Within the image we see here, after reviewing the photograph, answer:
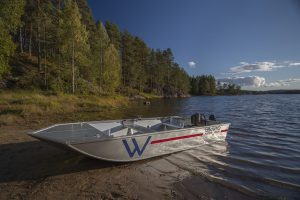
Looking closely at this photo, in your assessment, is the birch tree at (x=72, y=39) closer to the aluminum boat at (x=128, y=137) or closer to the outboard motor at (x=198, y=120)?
the aluminum boat at (x=128, y=137)

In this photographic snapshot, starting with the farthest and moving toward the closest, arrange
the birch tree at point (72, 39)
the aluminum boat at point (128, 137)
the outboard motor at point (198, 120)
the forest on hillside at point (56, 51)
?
the birch tree at point (72, 39)
the forest on hillside at point (56, 51)
the outboard motor at point (198, 120)
the aluminum boat at point (128, 137)

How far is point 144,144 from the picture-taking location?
22.9 ft

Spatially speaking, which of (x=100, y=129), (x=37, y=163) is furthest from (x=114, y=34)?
(x=37, y=163)

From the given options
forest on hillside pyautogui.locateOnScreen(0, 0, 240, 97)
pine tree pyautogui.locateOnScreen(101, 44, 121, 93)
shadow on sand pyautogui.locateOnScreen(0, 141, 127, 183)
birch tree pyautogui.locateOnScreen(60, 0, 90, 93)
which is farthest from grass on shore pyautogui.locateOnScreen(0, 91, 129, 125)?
pine tree pyautogui.locateOnScreen(101, 44, 121, 93)

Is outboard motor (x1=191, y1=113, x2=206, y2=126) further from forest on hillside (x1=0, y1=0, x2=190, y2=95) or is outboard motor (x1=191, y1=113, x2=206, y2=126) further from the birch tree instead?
the birch tree

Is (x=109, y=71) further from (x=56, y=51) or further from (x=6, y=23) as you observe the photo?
(x=6, y=23)

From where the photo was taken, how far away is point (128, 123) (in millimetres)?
9680

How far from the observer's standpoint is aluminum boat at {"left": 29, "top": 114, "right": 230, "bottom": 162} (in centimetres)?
593

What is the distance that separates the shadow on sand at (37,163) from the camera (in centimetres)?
569

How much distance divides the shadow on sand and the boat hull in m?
0.55

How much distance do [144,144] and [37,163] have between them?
360cm

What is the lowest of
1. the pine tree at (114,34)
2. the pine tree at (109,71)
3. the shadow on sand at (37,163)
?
the shadow on sand at (37,163)

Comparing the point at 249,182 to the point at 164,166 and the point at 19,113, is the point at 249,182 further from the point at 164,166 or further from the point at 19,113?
the point at 19,113

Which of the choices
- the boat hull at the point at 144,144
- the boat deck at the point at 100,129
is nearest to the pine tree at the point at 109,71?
the boat deck at the point at 100,129
